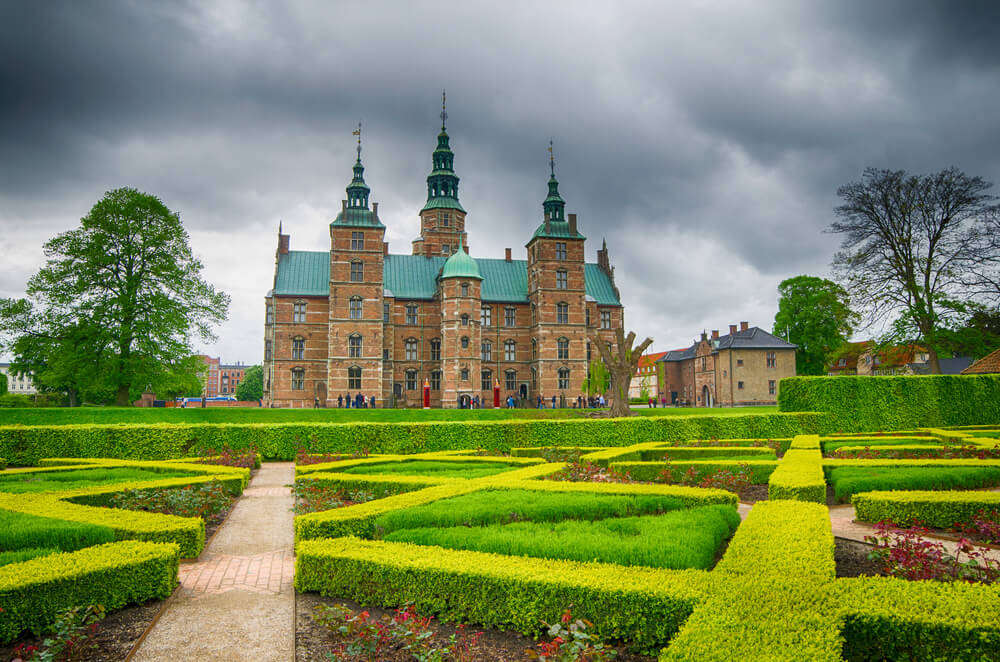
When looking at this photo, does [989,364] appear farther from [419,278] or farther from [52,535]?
[52,535]

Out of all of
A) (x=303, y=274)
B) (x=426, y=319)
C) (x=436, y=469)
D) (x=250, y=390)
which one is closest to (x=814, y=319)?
(x=426, y=319)

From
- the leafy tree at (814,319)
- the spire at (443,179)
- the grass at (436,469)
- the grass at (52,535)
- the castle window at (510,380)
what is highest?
the spire at (443,179)

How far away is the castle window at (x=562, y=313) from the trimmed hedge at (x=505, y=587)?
45.1 metres

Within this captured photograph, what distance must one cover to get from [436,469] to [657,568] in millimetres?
7969

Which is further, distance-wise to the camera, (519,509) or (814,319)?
(814,319)

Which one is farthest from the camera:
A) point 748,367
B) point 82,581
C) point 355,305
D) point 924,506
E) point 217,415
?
point 748,367

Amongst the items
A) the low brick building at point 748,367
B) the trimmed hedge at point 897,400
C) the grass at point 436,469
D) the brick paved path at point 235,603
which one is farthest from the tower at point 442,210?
the brick paved path at point 235,603

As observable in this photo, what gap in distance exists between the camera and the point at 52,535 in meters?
6.39

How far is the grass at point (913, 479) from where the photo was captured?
32.2 feet

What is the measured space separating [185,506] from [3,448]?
1010cm

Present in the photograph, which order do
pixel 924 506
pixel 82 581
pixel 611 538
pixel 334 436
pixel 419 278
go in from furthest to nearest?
pixel 419 278, pixel 334 436, pixel 924 506, pixel 611 538, pixel 82 581

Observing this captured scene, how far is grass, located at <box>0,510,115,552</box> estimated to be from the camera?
628 cm

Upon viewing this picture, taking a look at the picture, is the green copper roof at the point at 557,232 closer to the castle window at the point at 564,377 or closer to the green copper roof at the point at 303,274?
the castle window at the point at 564,377

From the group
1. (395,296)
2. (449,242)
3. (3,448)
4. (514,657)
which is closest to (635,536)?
(514,657)
